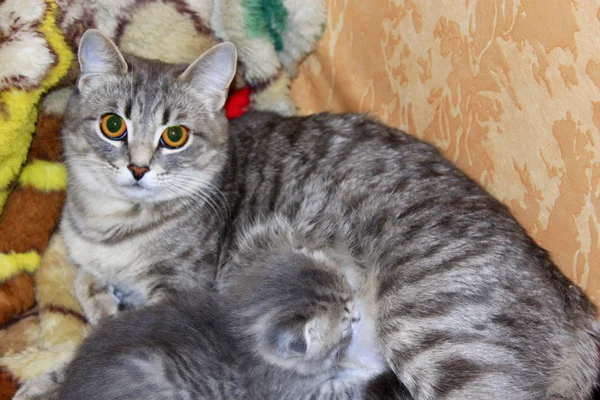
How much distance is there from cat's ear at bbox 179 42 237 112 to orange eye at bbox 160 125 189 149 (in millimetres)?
151

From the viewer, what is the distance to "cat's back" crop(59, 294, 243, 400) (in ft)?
5.84

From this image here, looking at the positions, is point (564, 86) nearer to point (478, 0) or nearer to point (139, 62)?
point (478, 0)

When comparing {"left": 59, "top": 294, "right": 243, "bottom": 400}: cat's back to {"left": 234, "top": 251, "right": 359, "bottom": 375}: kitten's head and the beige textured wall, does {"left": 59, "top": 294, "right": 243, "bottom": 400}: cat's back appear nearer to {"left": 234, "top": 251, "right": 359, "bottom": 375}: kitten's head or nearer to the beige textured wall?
{"left": 234, "top": 251, "right": 359, "bottom": 375}: kitten's head

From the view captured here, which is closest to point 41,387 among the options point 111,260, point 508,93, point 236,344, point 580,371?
point 111,260

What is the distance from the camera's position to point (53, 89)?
2.44 meters

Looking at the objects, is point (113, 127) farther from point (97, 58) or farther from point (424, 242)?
point (424, 242)

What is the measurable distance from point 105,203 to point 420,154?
103 centimetres

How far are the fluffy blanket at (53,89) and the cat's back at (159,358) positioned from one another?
38cm

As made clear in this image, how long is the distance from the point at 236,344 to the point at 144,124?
716 millimetres

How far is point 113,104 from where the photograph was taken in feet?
7.03

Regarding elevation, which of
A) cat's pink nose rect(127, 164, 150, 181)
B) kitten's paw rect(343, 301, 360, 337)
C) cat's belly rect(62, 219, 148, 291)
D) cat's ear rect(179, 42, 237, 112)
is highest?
cat's ear rect(179, 42, 237, 112)

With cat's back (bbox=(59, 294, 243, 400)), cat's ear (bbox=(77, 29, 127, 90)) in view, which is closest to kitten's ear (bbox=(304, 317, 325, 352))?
cat's back (bbox=(59, 294, 243, 400))

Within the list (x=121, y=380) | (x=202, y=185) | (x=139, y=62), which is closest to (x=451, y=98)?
(x=202, y=185)

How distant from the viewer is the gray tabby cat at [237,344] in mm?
1814
